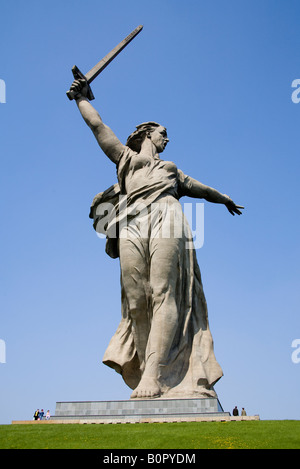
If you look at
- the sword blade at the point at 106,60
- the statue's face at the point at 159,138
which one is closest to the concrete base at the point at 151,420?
the statue's face at the point at 159,138

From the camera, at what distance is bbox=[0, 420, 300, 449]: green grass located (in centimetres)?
680

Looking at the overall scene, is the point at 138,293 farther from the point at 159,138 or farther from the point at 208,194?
the point at 159,138

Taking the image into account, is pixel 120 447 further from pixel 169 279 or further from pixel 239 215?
pixel 239 215

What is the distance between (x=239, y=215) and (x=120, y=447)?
26.9 feet

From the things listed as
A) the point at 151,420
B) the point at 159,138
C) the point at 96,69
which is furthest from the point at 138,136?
the point at 151,420

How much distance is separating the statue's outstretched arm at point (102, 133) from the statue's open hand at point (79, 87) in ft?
0.99

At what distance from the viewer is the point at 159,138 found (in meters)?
13.2

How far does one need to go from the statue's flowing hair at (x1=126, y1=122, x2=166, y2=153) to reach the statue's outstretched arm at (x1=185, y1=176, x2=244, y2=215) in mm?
1517

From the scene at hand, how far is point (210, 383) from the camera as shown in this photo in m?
11.1

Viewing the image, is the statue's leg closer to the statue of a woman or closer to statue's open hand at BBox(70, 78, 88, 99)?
the statue of a woman

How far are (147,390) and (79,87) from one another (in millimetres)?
7425

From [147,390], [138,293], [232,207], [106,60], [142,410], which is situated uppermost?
[106,60]

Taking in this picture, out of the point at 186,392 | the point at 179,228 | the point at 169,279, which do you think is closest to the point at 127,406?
the point at 186,392

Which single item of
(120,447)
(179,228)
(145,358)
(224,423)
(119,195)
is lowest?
(120,447)
